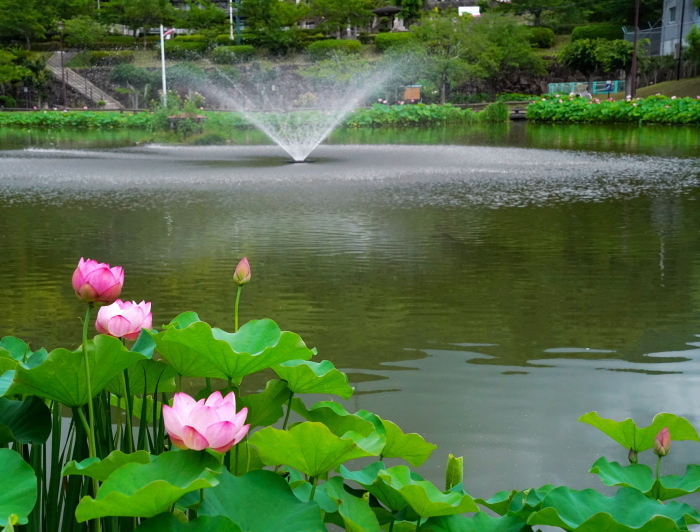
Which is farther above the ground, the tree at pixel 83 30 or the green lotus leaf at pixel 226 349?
the tree at pixel 83 30

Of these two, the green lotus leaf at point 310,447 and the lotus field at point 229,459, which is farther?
the green lotus leaf at point 310,447

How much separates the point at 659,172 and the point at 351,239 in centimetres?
632

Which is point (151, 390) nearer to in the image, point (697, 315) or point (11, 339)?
point (11, 339)

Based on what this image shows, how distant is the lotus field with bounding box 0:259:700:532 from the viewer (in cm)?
119

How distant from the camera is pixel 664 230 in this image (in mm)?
7090

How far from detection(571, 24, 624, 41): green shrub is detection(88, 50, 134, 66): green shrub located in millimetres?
22287

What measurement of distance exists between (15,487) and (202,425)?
0.30 meters

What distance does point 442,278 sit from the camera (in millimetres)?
Answer: 5414

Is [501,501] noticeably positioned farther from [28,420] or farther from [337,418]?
[28,420]

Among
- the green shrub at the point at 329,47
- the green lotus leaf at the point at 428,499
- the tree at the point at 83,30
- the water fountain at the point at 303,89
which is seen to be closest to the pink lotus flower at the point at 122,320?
the green lotus leaf at the point at 428,499

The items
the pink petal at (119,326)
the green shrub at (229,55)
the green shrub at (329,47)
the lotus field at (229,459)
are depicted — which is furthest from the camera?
the green shrub at (229,55)

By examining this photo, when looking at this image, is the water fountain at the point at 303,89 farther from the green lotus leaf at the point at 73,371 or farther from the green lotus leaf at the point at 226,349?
the green lotus leaf at the point at 73,371

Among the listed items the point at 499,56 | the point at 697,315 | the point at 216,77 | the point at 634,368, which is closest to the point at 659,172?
the point at 697,315

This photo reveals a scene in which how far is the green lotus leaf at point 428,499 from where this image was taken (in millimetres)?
1323
